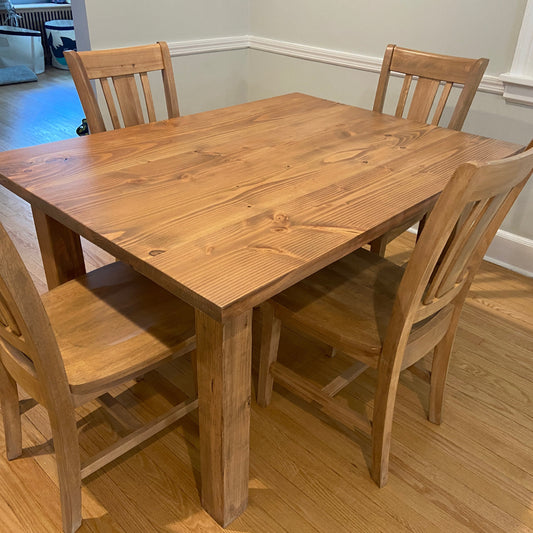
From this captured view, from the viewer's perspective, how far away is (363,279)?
1.52m

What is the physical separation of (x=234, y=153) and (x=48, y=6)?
6.34 meters

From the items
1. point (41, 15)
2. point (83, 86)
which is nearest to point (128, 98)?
point (83, 86)

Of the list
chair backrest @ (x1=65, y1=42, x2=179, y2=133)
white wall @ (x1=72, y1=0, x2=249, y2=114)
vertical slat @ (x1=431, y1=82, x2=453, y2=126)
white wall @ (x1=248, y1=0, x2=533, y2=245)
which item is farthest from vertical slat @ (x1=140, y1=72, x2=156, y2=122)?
white wall @ (x1=248, y1=0, x2=533, y2=245)

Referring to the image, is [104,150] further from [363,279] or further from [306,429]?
[306,429]

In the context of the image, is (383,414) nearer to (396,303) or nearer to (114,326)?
(396,303)

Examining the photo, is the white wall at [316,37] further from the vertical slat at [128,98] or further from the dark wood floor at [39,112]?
the dark wood floor at [39,112]

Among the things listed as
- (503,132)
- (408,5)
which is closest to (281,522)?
(503,132)

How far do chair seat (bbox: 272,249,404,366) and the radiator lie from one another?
244 inches

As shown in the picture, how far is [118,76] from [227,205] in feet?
2.99

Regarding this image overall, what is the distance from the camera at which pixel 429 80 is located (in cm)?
204

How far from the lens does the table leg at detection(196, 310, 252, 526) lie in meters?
1.06

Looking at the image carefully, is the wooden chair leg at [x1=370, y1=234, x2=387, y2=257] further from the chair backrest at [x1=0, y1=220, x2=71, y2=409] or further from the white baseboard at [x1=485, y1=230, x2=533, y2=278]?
the chair backrest at [x1=0, y1=220, x2=71, y2=409]

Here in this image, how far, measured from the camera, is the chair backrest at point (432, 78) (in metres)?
1.94

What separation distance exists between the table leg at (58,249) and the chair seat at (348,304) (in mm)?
616
